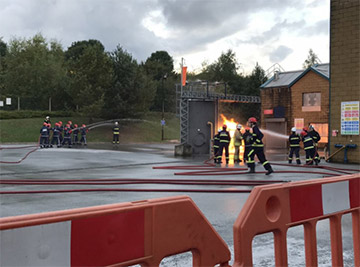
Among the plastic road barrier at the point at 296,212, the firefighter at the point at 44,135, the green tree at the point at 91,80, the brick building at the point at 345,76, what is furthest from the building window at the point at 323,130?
the plastic road barrier at the point at 296,212

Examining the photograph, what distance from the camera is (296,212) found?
8.82ft

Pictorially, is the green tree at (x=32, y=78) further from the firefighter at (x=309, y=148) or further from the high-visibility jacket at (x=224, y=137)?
the firefighter at (x=309, y=148)

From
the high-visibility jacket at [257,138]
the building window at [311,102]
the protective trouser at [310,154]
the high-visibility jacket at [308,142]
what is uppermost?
the building window at [311,102]

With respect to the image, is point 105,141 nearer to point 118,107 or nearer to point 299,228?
point 118,107

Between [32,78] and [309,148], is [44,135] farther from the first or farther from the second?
[32,78]

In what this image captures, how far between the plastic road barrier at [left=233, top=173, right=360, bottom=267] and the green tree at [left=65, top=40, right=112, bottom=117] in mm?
37113

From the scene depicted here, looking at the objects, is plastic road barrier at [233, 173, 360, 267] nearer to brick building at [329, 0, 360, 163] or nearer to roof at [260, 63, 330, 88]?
brick building at [329, 0, 360, 163]

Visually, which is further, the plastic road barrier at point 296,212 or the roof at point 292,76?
the roof at point 292,76

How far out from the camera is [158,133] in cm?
4725

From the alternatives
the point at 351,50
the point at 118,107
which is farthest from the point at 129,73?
the point at 351,50

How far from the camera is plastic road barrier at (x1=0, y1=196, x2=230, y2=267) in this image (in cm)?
150

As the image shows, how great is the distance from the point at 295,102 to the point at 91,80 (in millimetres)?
21166

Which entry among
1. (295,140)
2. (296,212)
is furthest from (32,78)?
(296,212)

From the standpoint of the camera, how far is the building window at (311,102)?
101ft
